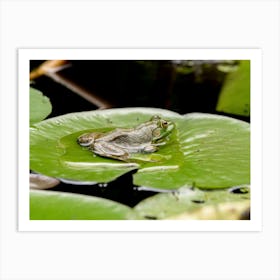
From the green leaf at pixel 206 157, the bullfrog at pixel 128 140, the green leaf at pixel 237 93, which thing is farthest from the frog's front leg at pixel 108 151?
the green leaf at pixel 237 93

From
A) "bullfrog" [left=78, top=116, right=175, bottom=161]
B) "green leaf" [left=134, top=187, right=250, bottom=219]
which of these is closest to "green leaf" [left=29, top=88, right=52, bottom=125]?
"bullfrog" [left=78, top=116, right=175, bottom=161]

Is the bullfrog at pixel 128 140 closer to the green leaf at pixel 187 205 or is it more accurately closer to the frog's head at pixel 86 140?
the frog's head at pixel 86 140

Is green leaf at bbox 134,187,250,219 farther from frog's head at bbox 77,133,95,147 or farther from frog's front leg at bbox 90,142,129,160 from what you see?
frog's head at bbox 77,133,95,147
